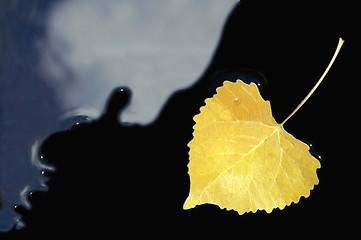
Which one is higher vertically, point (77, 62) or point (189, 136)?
point (77, 62)

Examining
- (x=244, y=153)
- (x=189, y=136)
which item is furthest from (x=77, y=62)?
(x=244, y=153)

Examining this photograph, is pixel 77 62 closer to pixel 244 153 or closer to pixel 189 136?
pixel 189 136

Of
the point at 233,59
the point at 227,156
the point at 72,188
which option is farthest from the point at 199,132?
the point at 72,188

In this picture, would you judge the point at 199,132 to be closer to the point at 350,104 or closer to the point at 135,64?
the point at 135,64

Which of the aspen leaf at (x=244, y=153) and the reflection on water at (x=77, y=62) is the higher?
the reflection on water at (x=77, y=62)
